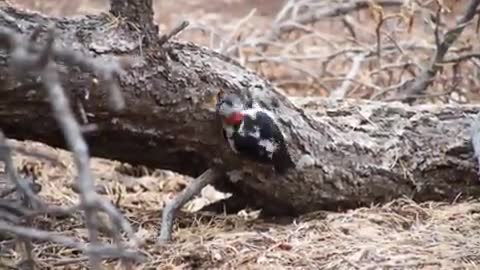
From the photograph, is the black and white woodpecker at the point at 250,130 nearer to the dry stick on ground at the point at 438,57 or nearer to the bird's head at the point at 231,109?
the bird's head at the point at 231,109

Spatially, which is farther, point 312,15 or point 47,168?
point 312,15

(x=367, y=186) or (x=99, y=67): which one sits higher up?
(x=99, y=67)

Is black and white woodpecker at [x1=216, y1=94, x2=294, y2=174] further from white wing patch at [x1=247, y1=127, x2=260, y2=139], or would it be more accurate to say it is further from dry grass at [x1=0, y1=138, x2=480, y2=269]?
dry grass at [x1=0, y1=138, x2=480, y2=269]

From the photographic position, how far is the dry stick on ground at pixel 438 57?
3785 millimetres

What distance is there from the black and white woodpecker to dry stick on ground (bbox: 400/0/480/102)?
52.3 inches

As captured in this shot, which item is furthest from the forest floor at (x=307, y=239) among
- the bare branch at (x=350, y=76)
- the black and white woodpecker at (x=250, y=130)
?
the bare branch at (x=350, y=76)

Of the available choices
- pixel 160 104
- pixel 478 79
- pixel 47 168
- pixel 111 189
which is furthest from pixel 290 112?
pixel 478 79

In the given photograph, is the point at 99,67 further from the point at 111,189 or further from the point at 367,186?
the point at 111,189

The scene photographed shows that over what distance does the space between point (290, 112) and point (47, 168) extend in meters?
1.36

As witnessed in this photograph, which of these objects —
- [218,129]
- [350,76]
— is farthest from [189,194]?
[350,76]

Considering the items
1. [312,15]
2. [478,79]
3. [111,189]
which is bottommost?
[111,189]

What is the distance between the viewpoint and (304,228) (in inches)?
109

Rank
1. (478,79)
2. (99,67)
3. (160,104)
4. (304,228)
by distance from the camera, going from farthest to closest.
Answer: (478,79), (304,228), (160,104), (99,67)

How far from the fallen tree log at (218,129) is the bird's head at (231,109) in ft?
0.09
